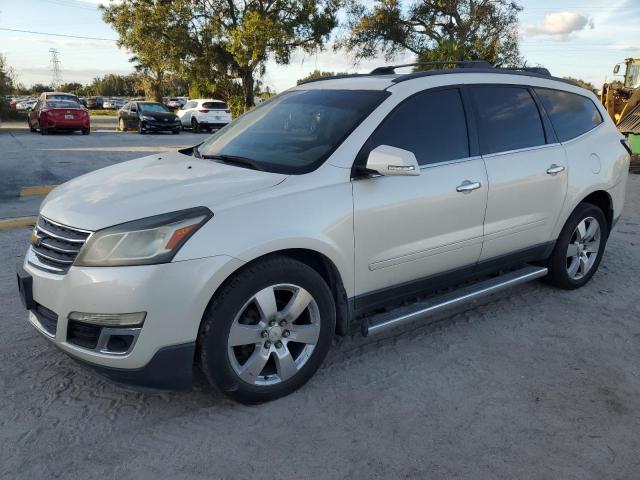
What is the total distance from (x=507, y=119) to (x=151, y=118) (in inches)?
848

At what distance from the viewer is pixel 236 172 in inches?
126

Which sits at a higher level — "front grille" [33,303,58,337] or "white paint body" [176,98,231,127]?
"white paint body" [176,98,231,127]

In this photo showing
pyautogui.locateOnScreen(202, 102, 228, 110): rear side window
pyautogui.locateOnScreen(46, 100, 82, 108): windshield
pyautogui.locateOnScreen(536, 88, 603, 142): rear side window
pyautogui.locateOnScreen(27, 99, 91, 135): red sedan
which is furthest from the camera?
pyautogui.locateOnScreen(202, 102, 228, 110): rear side window

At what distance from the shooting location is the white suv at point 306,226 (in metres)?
2.62

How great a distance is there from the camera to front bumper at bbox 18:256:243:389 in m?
2.55

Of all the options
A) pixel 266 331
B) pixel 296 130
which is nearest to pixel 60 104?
pixel 296 130

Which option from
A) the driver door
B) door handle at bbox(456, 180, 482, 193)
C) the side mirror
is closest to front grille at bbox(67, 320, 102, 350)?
the driver door

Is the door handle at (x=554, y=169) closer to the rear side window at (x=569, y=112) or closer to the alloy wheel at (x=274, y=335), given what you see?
the rear side window at (x=569, y=112)

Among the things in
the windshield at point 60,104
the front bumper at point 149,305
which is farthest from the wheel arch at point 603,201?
the windshield at point 60,104

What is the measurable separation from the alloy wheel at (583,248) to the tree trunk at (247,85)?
93.7 feet

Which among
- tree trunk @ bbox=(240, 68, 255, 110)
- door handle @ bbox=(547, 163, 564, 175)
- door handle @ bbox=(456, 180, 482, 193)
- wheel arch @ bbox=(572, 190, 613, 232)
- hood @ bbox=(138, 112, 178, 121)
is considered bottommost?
wheel arch @ bbox=(572, 190, 613, 232)

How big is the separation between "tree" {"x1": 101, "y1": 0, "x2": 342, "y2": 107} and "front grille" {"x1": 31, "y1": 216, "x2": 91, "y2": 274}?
26.9 m

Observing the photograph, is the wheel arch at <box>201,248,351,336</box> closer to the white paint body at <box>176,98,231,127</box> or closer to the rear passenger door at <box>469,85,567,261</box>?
the rear passenger door at <box>469,85,567,261</box>

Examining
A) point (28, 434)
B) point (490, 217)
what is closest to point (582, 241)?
point (490, 217)
